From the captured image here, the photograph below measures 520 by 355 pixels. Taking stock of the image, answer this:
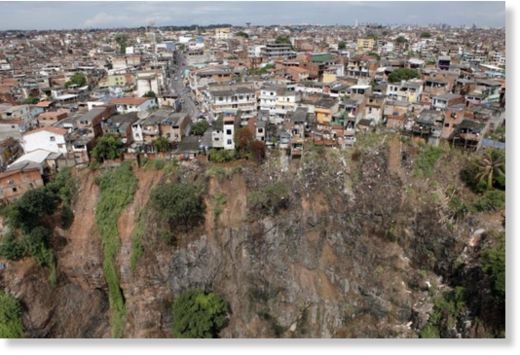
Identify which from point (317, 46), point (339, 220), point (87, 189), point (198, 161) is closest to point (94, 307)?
point (87, 189)

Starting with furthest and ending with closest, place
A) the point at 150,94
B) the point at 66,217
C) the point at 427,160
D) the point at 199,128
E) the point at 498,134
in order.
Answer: the point at 150,94, the point at 199,128, the point at 498,134, the point at 427,160, the point at 66,217

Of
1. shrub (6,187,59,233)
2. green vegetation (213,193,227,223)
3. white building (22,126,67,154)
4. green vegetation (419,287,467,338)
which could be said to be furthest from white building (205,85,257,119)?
green vegetation (419,287,467,338)

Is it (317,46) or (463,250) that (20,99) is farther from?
(317,46)

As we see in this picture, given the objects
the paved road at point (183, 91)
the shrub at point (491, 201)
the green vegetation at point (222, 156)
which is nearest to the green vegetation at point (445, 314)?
the shrub at point (491, 201)

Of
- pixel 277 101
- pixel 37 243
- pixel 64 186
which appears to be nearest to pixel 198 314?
pixel 37 243

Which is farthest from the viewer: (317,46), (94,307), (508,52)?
(317,46)

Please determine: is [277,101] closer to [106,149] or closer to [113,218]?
[106,149]
